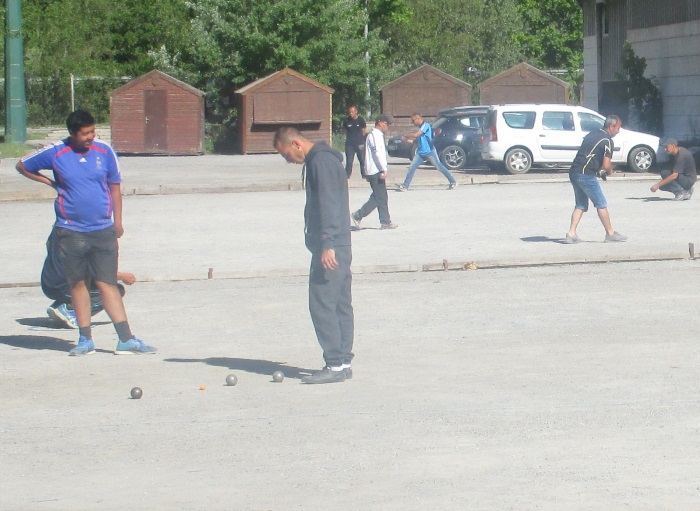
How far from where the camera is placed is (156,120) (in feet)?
125

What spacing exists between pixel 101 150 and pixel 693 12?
26783 millimetres

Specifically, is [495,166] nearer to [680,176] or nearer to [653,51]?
[680,176]

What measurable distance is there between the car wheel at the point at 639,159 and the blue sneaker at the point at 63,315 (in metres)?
19.6

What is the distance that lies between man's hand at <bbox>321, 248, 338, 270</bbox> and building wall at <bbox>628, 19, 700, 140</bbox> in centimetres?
2649

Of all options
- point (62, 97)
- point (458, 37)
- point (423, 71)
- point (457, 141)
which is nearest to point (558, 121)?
point (457, 141)

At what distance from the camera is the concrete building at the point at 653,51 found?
33.1 metres

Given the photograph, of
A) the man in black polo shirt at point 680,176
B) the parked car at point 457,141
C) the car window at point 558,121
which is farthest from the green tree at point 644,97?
the man in black polo shirt at point 680,176

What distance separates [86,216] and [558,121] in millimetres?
20081

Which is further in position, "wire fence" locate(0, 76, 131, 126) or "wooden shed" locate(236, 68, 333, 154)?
"wire fence" locate(0, 76, 131, 126)

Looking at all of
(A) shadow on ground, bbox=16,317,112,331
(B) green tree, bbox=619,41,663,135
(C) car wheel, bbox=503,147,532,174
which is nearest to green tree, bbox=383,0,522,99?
(B) green tree, bbox=619,41,663,135

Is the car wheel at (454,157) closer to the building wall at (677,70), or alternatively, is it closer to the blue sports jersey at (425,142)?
the blue sports jersey at (425,142)

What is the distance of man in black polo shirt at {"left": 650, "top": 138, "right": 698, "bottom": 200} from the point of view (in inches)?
778

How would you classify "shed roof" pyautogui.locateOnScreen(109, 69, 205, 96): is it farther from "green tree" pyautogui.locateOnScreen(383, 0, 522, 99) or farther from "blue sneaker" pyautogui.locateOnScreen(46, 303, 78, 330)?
"blue sneaker" pyautogui.locateOnScreen(46, 303, 78, 330)

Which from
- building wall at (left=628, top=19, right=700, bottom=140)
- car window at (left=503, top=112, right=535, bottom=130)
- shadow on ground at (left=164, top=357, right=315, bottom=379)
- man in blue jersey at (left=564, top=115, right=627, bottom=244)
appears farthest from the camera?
building wall at (left=628, top=19, right=700, bottom=140)
